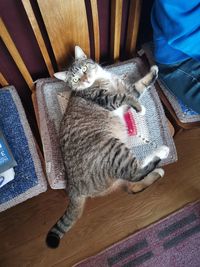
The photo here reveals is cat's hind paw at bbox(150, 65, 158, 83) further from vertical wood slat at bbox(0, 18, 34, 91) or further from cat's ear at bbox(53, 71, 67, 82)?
vertical wood slat at bbox(0, 18, 34, 91)

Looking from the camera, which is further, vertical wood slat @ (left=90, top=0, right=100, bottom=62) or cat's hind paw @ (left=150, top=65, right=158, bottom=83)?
cat's hind paw @ (left=150, top=65, right=158, bottom=83)

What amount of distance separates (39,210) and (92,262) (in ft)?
1.14

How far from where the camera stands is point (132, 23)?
0.94m

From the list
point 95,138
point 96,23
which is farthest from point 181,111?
point 96,23

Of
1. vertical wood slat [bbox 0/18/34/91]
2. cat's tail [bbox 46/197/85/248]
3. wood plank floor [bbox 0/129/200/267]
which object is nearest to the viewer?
vertical wood slat [bbox 0/18/34/91]

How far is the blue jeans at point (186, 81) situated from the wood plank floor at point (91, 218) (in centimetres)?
51

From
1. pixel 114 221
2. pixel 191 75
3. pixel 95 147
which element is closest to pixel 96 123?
pixel 95 147

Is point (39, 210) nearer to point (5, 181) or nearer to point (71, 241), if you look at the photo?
point (71, 241)

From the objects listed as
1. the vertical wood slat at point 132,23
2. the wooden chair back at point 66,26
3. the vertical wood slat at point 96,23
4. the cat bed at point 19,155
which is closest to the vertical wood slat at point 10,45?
the wooden chair back at point 66,26

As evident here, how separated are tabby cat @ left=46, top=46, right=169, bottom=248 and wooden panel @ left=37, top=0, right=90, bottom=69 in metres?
0.04

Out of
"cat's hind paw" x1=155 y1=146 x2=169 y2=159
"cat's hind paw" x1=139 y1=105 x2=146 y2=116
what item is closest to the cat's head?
"cat's hind paw" x1=139 y1=105 x2=146 y2=116

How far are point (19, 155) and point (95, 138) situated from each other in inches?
10.6

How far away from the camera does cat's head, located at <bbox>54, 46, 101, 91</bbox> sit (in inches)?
38.1

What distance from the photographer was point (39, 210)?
50.2 inches
